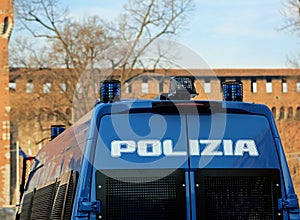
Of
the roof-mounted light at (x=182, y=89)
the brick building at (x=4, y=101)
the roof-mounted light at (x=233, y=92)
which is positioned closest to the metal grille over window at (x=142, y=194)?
the roof-mounted light at (x=182, y=89)

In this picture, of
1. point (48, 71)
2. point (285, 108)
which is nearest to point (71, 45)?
point (48, 71)

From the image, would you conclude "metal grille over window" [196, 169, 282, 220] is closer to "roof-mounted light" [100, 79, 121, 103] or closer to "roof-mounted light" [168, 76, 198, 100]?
"roof-mounted light" [168, 76, 198, 100]

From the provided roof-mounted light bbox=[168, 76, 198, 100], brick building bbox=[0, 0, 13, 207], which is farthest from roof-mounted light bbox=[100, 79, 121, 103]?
brick building bbox=[0, 0, 13, 207]

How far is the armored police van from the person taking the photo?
19.0ft

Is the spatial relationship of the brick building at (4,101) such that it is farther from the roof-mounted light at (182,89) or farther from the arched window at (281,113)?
the roof-mounted light at (182,89)

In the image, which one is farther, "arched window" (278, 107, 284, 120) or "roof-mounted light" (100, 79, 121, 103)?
"arched window" (278, 107, 284, 120)

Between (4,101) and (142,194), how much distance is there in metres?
49.0

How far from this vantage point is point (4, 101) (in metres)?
53.8

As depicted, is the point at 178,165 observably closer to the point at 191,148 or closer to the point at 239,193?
the point at 191,148

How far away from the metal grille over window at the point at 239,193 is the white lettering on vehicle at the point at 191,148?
0.15 meters

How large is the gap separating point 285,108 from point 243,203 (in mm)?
71400

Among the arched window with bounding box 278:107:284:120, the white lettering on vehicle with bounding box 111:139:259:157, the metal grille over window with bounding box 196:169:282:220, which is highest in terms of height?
the arched window with bounding box 278:107:284:120

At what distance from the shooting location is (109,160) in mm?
5801

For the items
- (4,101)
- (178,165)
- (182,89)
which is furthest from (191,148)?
(4,101)
